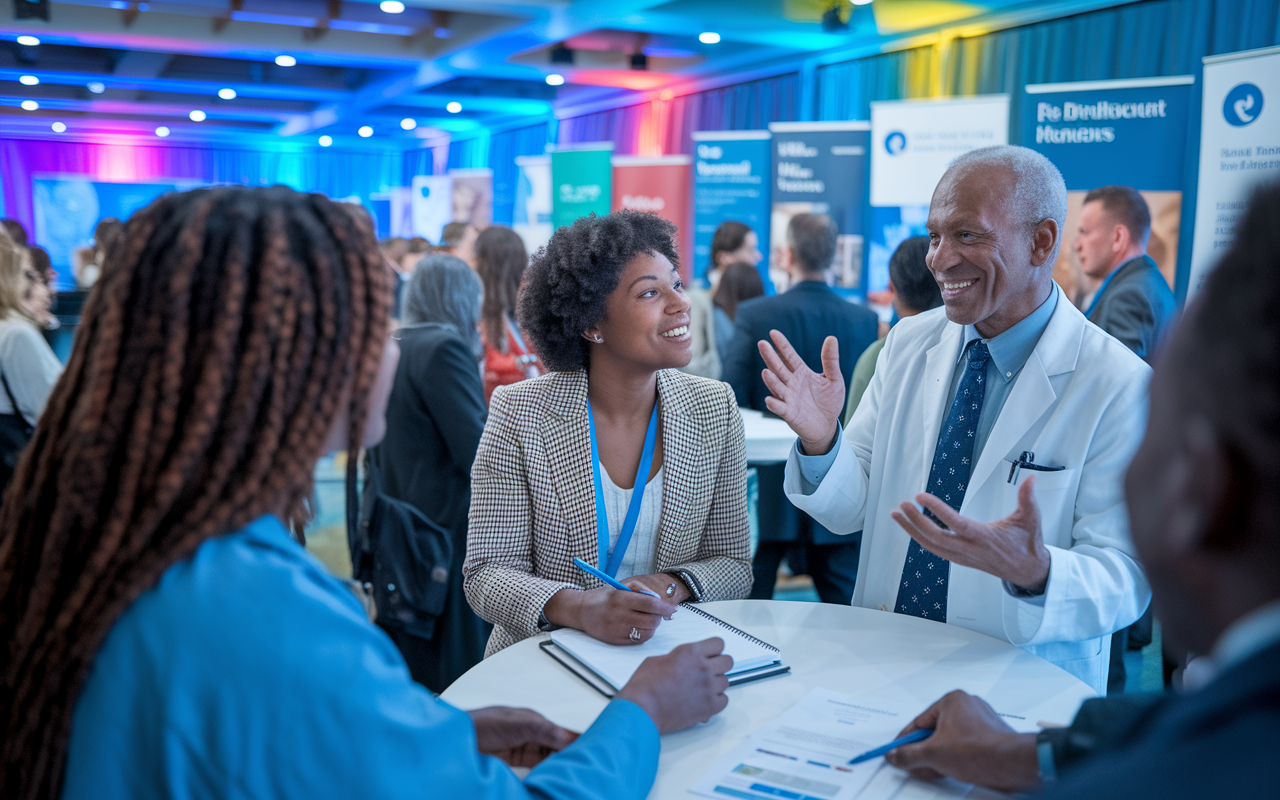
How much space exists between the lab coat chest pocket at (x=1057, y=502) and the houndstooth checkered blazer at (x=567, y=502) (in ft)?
2.18

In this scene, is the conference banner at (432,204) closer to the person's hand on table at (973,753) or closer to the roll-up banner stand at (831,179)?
the roll-up banner stand at (831,179)

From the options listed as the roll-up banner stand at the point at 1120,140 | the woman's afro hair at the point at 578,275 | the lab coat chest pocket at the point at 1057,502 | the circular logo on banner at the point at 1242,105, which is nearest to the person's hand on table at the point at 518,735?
the lab coat chest pocket at the point at 1057,502

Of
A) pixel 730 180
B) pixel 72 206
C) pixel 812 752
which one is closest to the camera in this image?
pixel 812 752

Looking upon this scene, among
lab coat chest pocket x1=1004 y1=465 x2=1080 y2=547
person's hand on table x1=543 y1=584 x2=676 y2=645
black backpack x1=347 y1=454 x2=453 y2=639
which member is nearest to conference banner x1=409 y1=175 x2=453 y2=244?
black backpack x1=347 y1=454 x2=453 y2=639

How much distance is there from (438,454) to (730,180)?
6.22 meters

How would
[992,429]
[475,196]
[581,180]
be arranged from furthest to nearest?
[475,196] → [581,180] → [992,429]

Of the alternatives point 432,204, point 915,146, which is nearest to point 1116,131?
point 915,146

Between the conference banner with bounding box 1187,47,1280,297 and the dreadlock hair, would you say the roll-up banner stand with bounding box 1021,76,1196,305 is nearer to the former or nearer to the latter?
the conference banner with bounding box 1187,47,1280,297

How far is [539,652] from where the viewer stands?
5.30 feet

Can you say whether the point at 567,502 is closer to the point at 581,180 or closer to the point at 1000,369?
the point at 1000,369

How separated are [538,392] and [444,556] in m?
0.84

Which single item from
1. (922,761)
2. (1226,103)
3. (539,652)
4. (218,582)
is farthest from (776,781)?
(1226,103)

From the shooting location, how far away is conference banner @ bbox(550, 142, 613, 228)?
34.6 feet

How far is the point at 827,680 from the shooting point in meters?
1.49
